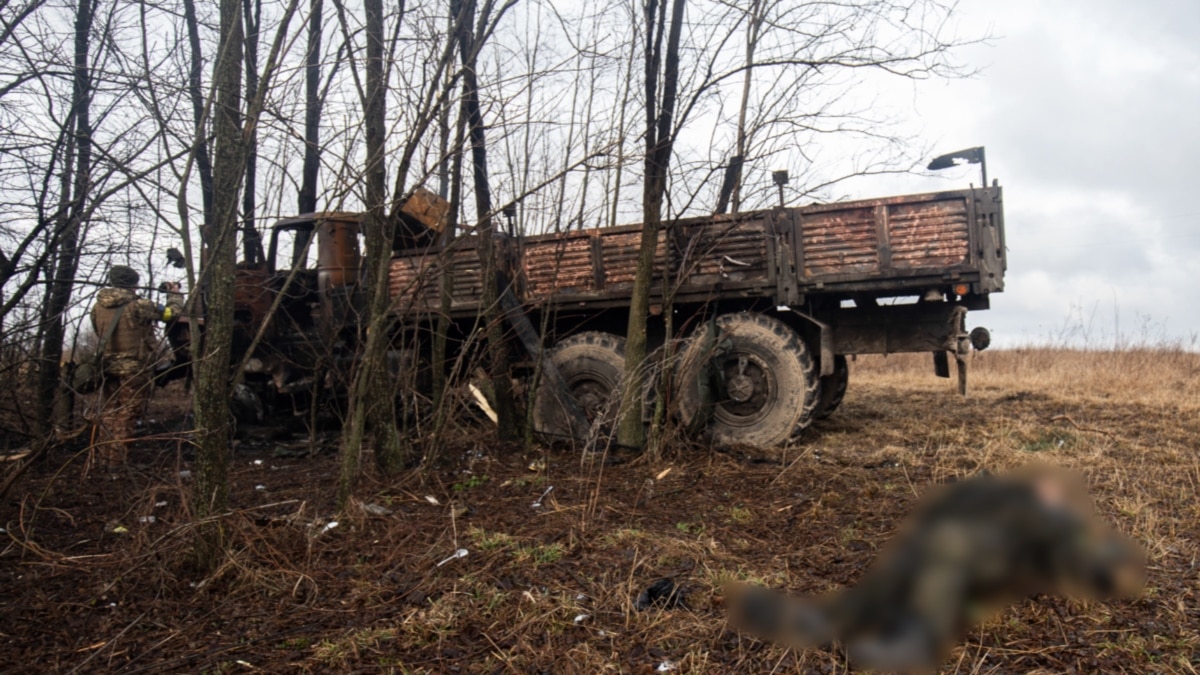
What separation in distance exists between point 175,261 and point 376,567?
3536mm

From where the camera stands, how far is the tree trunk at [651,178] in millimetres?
7457

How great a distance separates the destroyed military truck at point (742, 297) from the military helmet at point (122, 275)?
3.00 feet

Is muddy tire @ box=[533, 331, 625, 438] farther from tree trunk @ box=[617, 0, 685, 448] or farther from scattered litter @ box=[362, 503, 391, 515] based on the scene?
scattered litter @ box=[362, 503, 391, 515]

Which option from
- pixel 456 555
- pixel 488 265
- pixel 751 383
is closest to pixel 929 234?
pixel 751 383

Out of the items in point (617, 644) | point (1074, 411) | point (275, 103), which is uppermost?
point (275, 103)

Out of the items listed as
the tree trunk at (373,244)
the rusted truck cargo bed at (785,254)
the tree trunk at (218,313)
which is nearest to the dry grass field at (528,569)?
the tree trunk at (218,313)

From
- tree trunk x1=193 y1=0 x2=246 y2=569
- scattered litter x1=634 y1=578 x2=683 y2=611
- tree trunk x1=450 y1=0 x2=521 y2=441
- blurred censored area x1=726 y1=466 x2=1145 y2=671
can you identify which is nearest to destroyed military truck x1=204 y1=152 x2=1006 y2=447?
tree trunk x1=450 y1=0 x2=521 y2=441

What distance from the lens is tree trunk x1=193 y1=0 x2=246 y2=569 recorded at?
4.77 meters

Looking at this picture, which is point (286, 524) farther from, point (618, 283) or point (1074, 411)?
point (1074, 411)

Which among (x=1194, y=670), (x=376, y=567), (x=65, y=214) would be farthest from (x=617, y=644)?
(x=65, y=214)

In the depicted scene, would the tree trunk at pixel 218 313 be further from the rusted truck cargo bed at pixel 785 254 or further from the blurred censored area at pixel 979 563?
the blurred censored area at pixel 979 563

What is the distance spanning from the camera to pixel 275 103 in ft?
16.8

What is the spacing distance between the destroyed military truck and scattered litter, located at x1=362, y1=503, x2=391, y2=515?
5.80ft

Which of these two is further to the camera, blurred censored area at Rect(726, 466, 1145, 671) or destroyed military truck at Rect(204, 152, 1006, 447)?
destroyed military truck at Rect(204, 152, 1006, 447)
